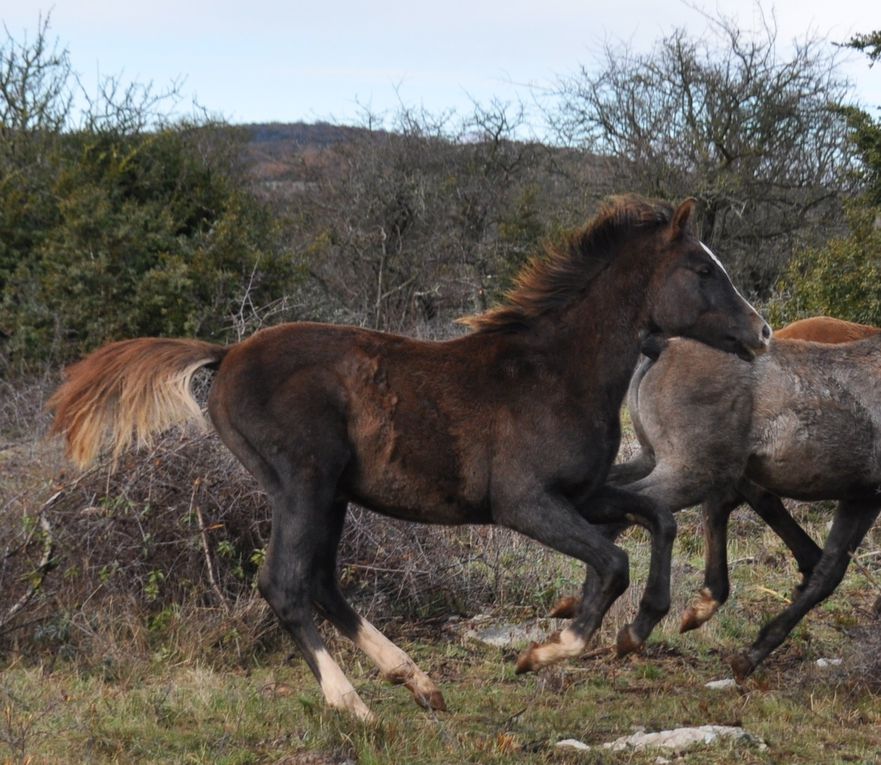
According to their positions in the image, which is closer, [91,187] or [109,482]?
[109,482]

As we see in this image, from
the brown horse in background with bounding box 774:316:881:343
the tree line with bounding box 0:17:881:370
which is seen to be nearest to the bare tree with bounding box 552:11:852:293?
the tree line with bounding box 0:17:881:370

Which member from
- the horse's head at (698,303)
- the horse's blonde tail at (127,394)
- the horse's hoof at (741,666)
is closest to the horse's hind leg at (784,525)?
the horse's hoof at (741,666)

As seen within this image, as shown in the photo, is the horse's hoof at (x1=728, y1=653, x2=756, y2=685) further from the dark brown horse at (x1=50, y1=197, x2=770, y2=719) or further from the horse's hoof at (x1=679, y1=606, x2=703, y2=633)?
the dark brown horse at (x1=50, y1=197, x2=770, y2=719)

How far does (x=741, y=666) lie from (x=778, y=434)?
4.25 ft

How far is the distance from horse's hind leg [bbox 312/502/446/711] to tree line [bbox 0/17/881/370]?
717cm

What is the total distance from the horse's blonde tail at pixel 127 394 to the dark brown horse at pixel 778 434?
2544 millimetres

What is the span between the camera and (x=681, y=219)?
5945 mm

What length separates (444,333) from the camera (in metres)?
16.7

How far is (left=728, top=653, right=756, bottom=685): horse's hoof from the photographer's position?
6547 millimetres

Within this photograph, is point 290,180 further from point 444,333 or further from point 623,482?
point 623,482

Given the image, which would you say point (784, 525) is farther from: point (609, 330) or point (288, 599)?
point (288, 599)

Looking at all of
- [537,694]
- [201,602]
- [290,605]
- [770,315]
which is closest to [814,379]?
[537,694]

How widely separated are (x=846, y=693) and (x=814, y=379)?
67.7 inches

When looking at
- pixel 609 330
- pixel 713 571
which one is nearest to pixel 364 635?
pixel 609 330
